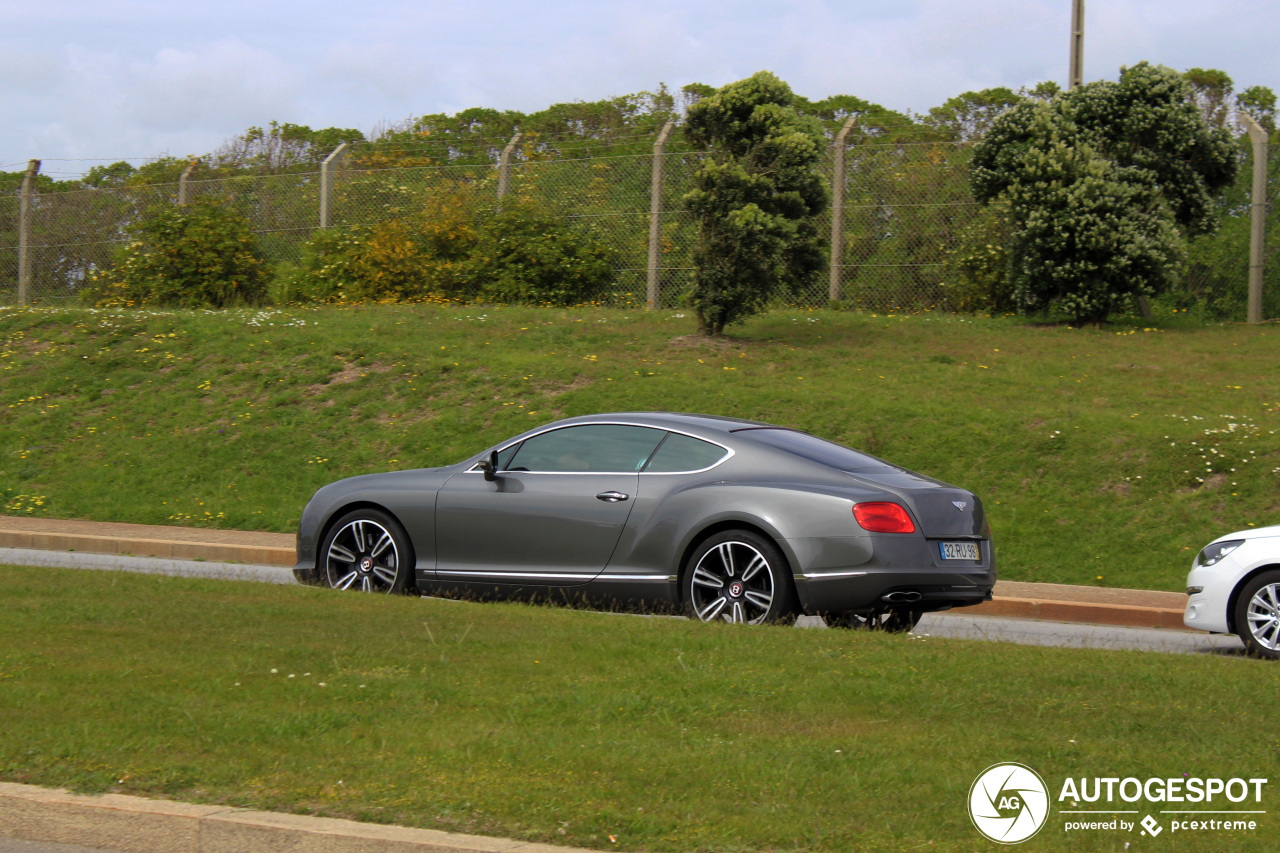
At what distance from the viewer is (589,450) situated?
28.2 ft

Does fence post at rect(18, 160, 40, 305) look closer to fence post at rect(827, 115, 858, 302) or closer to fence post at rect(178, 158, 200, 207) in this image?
fence post at rect(178, 158, 200, 207)

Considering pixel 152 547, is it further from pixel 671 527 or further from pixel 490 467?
pixel 671 527

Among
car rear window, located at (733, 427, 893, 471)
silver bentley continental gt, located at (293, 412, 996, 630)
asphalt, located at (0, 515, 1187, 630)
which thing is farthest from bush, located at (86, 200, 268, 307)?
car rear window, located at (733, 427, 893, 471)

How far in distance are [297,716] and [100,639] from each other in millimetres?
1916

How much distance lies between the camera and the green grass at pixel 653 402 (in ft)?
43.0

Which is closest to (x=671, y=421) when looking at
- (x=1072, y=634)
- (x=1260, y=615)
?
(x=1072, y=634)

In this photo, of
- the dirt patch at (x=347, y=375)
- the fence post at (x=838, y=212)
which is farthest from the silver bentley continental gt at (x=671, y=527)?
the fence post at (x=838, y=212)

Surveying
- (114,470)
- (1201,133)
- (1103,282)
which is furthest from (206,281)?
(1201,133)

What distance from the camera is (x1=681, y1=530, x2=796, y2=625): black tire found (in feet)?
24.7

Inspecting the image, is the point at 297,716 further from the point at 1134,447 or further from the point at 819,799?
the point at 1134,447

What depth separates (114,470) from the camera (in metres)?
16.6

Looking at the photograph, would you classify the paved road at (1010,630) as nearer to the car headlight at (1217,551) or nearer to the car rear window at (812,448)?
the car headlight at (1217,551)

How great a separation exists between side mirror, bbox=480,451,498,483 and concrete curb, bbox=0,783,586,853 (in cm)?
458

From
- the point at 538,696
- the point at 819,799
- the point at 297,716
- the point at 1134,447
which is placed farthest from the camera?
the point at 1134,447
